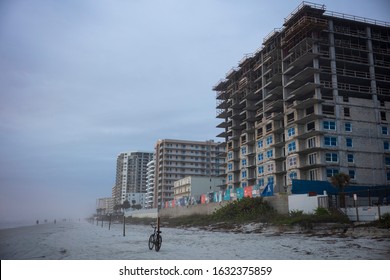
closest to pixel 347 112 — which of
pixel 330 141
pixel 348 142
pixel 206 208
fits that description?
pixel 348 142

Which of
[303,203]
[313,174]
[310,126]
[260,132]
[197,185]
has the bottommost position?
[303,203]

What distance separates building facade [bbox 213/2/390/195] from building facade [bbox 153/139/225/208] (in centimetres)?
7261

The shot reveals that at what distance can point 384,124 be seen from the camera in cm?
5841

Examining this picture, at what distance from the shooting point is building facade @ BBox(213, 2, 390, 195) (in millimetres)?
56031

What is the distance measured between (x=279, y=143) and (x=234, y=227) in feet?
82.4

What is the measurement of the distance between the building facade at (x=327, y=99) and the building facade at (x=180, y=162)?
72.6m

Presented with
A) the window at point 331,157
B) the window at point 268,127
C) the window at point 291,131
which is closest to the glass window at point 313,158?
the window at point 331,157

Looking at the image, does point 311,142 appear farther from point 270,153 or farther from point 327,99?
point 270,153

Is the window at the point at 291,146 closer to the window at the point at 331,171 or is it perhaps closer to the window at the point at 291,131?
the window at the point at 291,131

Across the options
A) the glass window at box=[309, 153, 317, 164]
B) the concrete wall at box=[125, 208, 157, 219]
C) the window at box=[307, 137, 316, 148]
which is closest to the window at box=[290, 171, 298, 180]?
the glass window at box=[309, 153, 317, 164]

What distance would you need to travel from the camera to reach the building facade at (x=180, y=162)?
138500 millimetres

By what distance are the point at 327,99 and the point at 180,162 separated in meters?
88.9

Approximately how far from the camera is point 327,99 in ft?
191
